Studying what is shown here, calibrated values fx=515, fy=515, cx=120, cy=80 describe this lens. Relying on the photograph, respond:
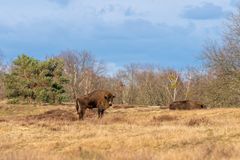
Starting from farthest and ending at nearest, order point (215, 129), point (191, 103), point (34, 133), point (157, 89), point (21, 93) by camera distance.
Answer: point (157, 89), point (21, 93), point (191, 103), point (34, 133), point (215, 129)

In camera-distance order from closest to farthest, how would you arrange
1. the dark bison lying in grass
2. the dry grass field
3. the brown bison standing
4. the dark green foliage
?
the dry grass field
the brown bison standing
the dark bison lying in grass
the dark green foliage

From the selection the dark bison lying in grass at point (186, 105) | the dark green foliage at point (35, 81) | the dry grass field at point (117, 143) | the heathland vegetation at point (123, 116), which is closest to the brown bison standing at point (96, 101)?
the heathland vegetation at point (123, 116)

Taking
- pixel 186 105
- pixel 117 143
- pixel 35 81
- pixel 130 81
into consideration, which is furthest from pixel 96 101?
pixel 130 81

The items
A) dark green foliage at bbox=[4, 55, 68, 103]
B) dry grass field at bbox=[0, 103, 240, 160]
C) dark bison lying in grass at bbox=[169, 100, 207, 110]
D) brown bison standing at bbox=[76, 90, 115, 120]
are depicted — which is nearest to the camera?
dry grass field at bbox=[0, 103, 240, 160]

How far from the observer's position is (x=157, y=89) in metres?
100

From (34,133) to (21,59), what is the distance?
1945 inches

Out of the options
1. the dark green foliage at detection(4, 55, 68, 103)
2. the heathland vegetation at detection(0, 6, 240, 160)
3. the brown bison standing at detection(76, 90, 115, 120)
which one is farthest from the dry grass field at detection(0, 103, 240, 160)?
the dark green foliage at detection(4, 55, 68, 103)

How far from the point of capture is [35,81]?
225 feet

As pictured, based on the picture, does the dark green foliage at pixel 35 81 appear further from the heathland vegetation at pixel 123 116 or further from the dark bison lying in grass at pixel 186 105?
the dark bison lying in grass at pixel 186 105

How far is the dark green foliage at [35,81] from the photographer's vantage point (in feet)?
221

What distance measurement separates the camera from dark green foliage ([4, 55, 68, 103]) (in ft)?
221

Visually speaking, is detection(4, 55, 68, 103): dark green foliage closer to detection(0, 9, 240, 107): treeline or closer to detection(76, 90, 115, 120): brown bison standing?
detection(0, 9, 240, 107): treeline

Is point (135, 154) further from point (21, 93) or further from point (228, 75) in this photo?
point (21, 93)

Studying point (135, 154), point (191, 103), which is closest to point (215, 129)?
point (135, 154)
